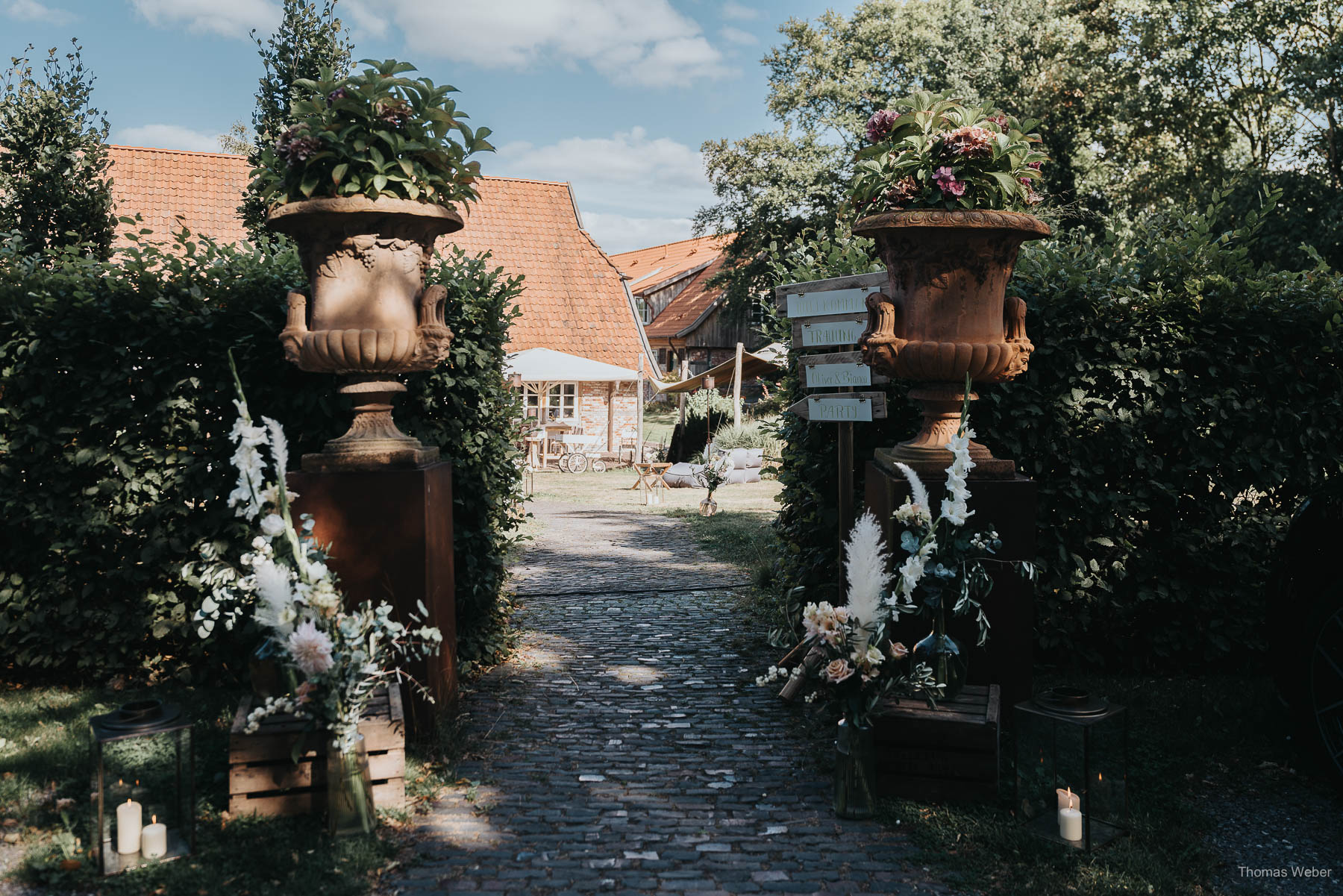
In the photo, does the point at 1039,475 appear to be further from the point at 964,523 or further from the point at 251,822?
the point at 251,822

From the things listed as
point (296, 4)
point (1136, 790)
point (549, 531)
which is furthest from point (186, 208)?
point (1136, 790)

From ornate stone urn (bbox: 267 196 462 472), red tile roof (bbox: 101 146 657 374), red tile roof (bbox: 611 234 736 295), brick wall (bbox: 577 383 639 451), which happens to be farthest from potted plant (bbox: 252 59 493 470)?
red tile roof (bbox: 611 234 736 295)

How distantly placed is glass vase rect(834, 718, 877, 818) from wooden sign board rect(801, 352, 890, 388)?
1.72 meters

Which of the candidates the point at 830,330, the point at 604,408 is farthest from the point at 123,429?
the point at 604,408

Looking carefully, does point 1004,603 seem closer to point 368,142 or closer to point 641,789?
point 641,789

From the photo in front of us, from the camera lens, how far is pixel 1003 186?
406 centimetres

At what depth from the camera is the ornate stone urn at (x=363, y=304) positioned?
413 cm

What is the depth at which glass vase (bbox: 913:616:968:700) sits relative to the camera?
3.80 meters

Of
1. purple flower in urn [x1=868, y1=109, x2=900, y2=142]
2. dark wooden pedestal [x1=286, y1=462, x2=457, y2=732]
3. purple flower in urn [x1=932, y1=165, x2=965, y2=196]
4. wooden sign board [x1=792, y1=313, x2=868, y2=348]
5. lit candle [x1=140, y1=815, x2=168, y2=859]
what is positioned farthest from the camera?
wooden sign board [x1=792, y1=313, x2=868, y2=348]

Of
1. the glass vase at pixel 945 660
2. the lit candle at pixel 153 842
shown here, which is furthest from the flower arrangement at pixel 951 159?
the lit candle at pixel 153 842

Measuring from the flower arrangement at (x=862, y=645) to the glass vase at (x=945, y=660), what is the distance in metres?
0.11

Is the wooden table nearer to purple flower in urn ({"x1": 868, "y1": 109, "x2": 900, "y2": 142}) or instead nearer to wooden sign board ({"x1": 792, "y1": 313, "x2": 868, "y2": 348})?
wooden sign board ({"x1": 792, "y1": 313, "x2": 868, "y2": 348})

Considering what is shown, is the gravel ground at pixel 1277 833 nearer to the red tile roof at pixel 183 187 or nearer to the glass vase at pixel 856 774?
the glass vase at pixel 856 774

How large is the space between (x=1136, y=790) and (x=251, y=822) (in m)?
3.43
